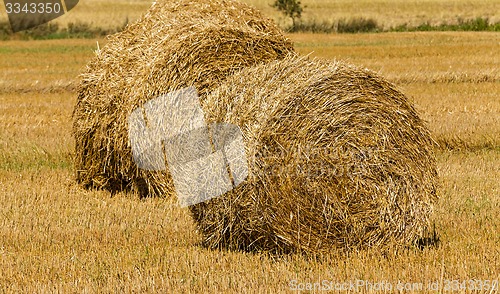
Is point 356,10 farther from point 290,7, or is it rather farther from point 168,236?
point 168,236

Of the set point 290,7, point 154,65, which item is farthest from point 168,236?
point 290,7

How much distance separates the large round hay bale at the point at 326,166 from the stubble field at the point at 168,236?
0.17 meters

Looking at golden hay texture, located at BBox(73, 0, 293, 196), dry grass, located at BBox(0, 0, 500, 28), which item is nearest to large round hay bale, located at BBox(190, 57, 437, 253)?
golden hay texture, located at BBox(73, 0, 293, 196)

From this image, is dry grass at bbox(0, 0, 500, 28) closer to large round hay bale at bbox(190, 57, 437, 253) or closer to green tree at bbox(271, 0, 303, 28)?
green tree at bbox(271, 0, 303, 28)

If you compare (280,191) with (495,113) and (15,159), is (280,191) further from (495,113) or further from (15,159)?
(495,113)

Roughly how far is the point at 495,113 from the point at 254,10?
5630 mm

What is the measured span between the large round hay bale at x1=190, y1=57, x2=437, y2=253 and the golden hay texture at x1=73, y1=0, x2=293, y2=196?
1778mm

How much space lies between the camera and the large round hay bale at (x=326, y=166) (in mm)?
5984

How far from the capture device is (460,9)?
53906 millimetres

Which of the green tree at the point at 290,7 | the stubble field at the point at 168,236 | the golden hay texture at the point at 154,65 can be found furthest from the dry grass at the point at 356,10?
the golden hay texture at the point at 154,65

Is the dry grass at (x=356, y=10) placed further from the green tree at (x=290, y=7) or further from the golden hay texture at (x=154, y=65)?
the golden hay texture at (x=154, y=65)

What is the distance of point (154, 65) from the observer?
8094 mm

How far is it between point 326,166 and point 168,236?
5.34 feet

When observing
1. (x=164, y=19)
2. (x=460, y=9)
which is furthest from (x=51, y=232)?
(x=460, y=9)
